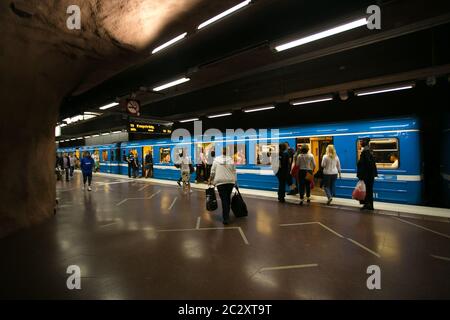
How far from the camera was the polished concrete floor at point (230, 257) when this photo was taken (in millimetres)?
2809

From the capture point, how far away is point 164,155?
50.2 ft

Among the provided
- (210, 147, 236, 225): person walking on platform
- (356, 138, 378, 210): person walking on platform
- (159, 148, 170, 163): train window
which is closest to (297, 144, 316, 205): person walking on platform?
(356, 138, 378, 210): person walking on platform

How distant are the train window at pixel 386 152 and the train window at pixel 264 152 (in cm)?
356

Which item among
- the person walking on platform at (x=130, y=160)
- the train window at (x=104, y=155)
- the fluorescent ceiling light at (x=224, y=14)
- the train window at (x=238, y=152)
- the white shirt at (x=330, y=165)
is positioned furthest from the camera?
the train window at (x=104, y=155)

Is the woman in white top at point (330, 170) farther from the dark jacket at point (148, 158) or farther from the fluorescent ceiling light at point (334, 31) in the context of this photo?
the dark jacket at point (148, 158)

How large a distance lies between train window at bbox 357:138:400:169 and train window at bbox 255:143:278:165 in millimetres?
3555

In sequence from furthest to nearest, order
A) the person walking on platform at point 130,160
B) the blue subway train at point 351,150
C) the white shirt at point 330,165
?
the person walking on platform at point 130,160, the white shirt at point 330,165, the blue subway train at point 351,150

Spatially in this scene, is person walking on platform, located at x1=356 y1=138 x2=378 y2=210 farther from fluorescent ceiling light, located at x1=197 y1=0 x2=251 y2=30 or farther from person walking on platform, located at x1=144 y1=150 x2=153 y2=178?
person walking on platform, located at x1=144 y1=150 x2=153 y2=178

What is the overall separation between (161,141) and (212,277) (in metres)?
12.9

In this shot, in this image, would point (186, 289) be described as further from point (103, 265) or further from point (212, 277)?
point (103, 265)

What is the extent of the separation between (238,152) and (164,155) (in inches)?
239

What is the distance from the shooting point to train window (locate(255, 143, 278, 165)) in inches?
397

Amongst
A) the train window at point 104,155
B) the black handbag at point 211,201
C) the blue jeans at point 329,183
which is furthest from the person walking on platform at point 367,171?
the train window at point 104,155
